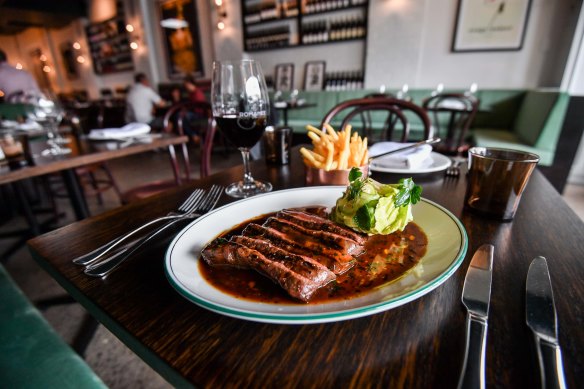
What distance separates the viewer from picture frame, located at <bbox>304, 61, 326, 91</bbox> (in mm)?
6891

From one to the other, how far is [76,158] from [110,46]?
38.8 ft

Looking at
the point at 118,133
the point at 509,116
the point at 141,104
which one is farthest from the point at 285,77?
the point at 118,133

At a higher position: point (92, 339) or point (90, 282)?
point (90, 282)

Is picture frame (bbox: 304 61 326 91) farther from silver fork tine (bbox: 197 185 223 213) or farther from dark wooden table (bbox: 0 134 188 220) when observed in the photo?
silver fork tine (bbox: 197 185 223 213)

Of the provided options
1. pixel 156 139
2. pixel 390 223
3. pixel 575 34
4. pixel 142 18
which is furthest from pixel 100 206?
pixel 142 18

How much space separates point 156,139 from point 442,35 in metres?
5.78

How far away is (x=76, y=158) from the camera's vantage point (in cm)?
161

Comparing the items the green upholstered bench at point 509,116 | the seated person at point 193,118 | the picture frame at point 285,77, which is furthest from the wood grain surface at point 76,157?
the picture frame at point 285,77

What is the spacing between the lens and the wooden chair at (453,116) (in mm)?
3781

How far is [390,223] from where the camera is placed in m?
0.60

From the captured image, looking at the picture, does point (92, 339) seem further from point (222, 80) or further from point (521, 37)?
point (521, 37)

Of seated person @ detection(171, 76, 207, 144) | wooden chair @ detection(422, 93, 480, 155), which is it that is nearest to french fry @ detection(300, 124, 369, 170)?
wooden chair @ detection(422, 93, 480, 155)

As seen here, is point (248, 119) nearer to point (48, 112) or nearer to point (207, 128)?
point (207, 128)

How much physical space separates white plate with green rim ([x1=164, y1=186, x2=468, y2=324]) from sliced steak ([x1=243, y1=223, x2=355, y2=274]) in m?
0.08
